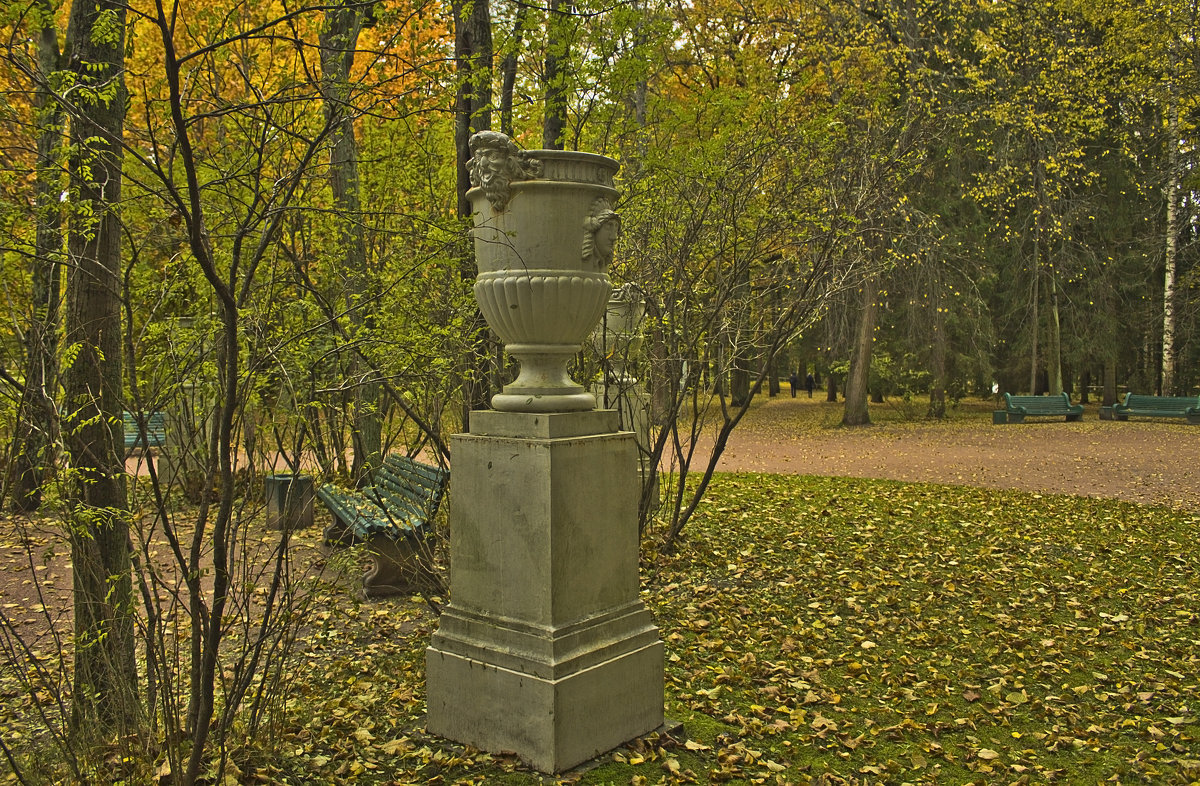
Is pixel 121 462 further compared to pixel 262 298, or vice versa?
pixel 262 298

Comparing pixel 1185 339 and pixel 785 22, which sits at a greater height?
pixel 785 22

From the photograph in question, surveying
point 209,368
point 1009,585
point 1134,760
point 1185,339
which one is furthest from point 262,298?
point 1185,339

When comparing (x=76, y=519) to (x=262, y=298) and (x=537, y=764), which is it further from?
(x=537, y=764)

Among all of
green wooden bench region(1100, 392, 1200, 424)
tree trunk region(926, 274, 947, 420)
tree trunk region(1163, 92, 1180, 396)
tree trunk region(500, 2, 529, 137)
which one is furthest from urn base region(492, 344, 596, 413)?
green wooden bench region(1100, 392, 1200, 424)

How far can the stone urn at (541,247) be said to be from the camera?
11.5ft

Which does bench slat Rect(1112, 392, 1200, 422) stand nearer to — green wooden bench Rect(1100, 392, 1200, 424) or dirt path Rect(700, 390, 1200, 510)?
green wooden bench Rect(1100, 392, 1200, 424)

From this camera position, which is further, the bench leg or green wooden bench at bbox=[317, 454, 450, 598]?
the bench leg

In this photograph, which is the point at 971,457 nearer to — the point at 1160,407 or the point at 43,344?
the point at 1160,407

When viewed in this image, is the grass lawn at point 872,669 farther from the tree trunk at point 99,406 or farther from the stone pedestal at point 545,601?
the tree trunk at point 99,406

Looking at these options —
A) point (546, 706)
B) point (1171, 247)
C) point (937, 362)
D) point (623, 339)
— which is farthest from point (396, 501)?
point (1171, 247)

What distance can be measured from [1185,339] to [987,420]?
549 cm

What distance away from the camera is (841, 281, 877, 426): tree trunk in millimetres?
18683

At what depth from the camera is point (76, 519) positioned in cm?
285

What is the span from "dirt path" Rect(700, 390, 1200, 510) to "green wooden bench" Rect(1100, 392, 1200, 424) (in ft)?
0.89
